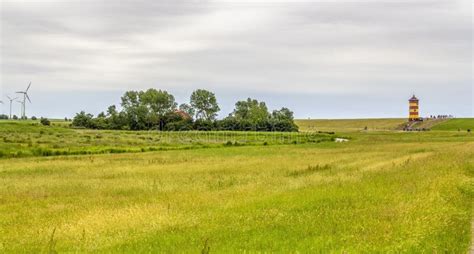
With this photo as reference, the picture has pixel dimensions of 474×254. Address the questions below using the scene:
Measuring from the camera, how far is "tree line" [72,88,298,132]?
165 m

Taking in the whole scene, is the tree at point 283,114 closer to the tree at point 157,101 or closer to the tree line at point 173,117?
the tree line at point 173,117

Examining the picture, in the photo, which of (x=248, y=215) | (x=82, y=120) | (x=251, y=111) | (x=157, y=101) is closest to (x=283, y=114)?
(x=251, y=111)

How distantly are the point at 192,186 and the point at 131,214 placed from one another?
28.4 ft

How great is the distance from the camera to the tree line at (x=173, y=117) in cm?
16525

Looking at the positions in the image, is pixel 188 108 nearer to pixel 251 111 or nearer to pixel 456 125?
pixel 251 111

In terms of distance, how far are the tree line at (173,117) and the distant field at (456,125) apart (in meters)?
46.2

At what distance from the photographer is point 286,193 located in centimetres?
1958

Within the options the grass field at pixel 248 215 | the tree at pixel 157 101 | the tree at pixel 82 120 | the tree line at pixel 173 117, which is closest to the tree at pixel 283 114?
the tree line at pixel 173 117

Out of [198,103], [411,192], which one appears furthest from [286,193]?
[198,103]

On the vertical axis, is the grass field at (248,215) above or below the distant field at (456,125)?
below

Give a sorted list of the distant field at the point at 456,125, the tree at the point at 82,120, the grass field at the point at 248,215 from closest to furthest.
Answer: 1. the grass field at the point at 248,215
2. the distant field at the point at 456,125
3. the tree at the point at 82,120

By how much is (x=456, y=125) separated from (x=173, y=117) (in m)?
91.4

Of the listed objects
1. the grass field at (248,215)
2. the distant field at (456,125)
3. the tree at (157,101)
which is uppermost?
the tree at (157,101)

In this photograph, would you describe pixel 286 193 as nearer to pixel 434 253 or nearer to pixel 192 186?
pixel 192 186
